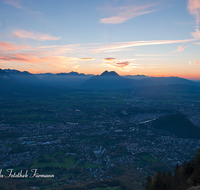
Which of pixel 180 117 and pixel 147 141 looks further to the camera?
pixel 180 117

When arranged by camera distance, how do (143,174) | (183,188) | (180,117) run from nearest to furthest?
(183,188)
(143,174)
(180,117)

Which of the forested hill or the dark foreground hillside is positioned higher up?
the dark foreground hillside

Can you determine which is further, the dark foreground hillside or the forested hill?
the forested hill

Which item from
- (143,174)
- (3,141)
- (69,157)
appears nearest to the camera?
(143,174)

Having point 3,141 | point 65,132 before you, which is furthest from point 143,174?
point 3,141

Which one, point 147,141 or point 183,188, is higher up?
point 183,188

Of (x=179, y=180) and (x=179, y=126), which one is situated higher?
(x=179, y=180)

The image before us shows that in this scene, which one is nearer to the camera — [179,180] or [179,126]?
[179,180]

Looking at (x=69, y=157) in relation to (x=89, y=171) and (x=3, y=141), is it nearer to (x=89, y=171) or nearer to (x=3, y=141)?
(x=89, y=171)
